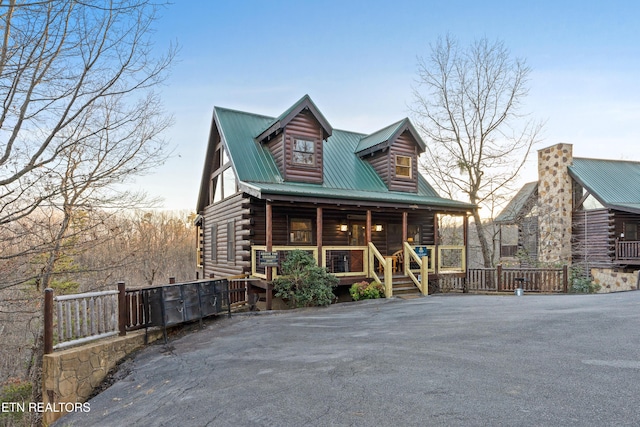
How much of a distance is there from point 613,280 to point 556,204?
542cm

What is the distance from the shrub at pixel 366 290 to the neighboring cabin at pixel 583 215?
14.3 m

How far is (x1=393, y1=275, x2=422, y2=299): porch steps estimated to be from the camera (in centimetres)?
1284

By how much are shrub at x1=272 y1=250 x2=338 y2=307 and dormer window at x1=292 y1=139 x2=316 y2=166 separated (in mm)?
4562

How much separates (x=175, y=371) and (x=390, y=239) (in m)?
11.9

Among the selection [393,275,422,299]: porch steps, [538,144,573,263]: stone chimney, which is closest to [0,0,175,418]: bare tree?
[393,275,422,299]: porch steps

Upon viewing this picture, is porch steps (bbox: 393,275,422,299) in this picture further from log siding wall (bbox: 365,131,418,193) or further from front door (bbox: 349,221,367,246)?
log siding wall (bbox: 365,131,418,193)

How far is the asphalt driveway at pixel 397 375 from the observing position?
376 centimetres

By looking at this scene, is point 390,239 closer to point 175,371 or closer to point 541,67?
point 175,371

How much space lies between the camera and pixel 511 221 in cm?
2564

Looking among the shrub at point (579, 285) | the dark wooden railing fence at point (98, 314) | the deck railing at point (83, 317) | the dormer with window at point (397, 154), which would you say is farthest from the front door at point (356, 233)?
the shrub at point (579, 285)

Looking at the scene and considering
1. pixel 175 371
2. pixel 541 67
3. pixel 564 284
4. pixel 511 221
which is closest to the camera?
pixel 175 371

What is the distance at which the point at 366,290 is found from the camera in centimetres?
1242

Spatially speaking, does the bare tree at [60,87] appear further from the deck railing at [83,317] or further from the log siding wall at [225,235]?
the log siding wall at [225,235]

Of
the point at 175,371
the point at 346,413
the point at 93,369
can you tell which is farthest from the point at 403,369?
the point at 93,369
